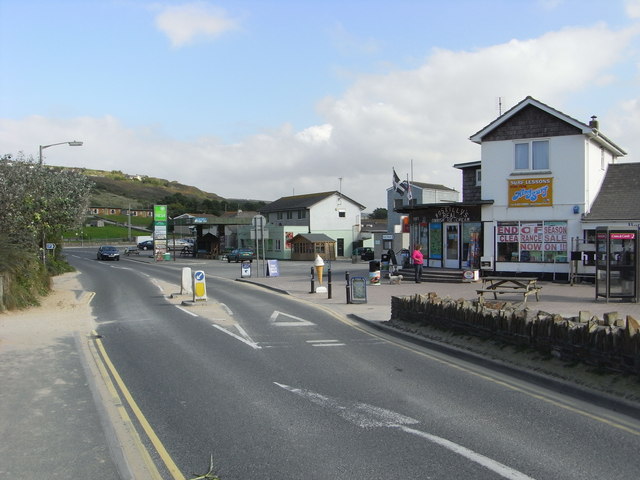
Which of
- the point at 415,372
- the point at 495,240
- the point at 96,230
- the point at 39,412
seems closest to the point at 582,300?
the point at 495,240

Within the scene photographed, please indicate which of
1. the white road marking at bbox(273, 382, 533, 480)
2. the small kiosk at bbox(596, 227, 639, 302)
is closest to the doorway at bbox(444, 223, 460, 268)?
the small kiosk at bbox(596, 227, 639, 302)

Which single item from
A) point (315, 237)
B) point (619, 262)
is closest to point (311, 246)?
point (315, 237)

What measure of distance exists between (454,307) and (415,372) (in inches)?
113

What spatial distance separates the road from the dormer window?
56.6 feet

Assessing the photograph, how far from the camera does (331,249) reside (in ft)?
212

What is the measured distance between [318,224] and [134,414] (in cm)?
6190

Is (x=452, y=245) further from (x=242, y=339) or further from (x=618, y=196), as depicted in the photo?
(x=242, y=339)

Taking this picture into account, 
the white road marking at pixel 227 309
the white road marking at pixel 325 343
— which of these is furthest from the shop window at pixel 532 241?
the white road marking at pixel 325 343

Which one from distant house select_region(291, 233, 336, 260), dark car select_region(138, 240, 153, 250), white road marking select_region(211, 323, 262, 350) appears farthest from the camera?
dark car select_region(138, 240, 153, 250)

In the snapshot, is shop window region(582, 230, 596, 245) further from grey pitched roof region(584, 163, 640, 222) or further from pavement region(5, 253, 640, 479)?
pavement region(5, 253, 640, 479)

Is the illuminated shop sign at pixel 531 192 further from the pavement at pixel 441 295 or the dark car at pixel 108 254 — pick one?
the dark car at pixel 108 254

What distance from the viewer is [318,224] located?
69.0 meters

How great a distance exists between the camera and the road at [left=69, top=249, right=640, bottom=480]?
5.53 metres

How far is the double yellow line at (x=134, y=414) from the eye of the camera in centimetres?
552
